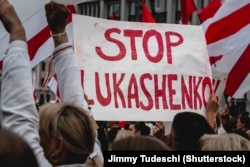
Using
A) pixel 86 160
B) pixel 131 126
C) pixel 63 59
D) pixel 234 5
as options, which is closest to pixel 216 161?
pixel 86 160

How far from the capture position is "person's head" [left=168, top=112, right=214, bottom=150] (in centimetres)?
378

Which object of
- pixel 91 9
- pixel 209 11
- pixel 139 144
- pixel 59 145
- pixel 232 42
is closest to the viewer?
pixel 59 145

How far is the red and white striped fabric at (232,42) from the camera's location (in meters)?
7.00

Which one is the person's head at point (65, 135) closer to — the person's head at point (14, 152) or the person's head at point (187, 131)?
the person's head at point (14, 152)

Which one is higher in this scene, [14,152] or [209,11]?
[14,152]

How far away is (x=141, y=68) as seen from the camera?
5.62 m

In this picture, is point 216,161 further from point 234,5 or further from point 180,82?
point 234,5

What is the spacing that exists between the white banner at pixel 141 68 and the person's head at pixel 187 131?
121cm

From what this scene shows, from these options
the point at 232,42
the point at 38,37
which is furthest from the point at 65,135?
the point at 232,42

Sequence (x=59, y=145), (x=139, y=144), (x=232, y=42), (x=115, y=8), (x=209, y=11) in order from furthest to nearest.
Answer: (x=115, y=8)
(x=209, y=11)
(x=232, y=42)
(x=139, y=144)
(x=59, y=145)

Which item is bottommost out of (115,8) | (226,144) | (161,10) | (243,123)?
(115,8)

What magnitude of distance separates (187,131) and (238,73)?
11.4ft

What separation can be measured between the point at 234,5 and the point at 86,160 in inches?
194

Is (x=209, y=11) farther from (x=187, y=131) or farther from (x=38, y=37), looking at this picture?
(x=187, y=131)
